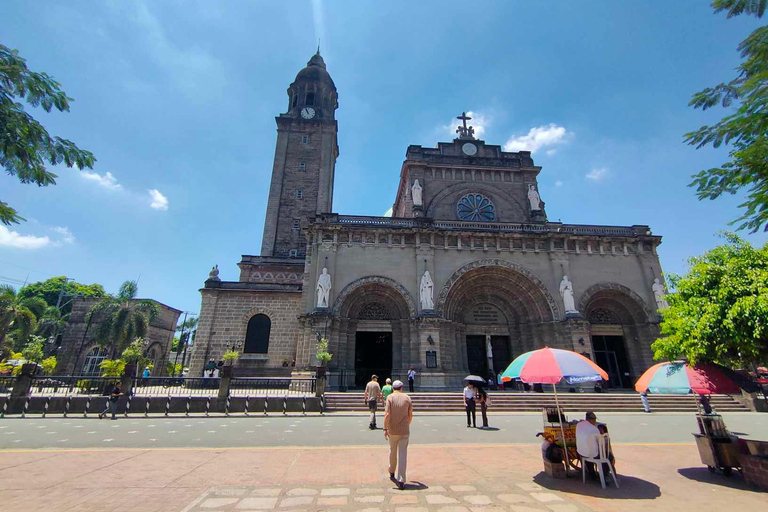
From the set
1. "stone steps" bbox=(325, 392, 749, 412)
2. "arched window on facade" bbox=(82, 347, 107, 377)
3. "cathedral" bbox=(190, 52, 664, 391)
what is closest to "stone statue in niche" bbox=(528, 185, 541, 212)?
"cathedral" bbox=(190, 52, 664, 391)

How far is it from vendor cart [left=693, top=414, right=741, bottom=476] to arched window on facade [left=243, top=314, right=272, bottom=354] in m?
23.0

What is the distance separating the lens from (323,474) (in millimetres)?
5391

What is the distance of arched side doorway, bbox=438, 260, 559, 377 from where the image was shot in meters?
21.4

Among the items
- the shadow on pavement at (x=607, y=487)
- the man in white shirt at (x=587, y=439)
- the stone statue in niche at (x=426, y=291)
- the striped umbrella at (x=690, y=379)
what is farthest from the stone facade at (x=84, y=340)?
the striped umbrella at (x=690, y=379)

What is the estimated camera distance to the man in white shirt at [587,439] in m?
5.05

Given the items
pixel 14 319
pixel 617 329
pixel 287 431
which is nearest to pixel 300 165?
pixel 14 319

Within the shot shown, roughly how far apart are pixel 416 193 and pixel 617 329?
55.2 feet

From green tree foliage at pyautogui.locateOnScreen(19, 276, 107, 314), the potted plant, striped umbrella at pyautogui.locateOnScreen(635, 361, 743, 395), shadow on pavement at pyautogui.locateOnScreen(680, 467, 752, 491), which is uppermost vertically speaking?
green tree foliage at pyautogui.locateOnScreen(19, 276, 107, 314)

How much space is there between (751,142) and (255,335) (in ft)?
83.2

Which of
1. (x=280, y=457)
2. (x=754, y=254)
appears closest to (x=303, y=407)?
(x=280, y=457)

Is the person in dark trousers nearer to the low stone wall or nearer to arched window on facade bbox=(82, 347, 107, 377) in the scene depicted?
the low stone wall

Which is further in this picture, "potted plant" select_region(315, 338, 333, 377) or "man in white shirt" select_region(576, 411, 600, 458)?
"potted plant" select_region(315, 338, 333, 377)

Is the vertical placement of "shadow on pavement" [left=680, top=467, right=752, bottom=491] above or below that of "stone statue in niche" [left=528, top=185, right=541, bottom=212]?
below

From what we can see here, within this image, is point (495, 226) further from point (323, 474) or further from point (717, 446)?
point (323, 474)
